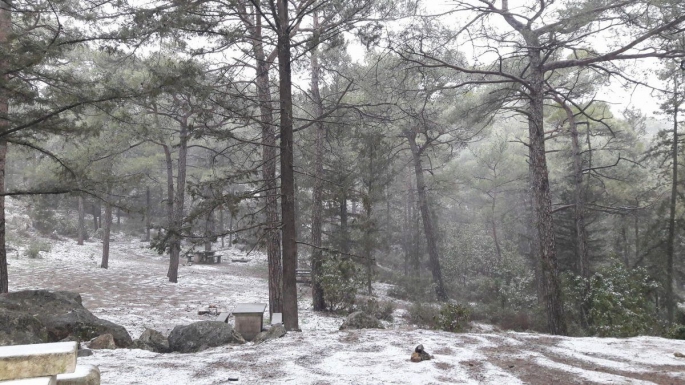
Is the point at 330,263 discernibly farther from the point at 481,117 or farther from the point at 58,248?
the point at 58,248

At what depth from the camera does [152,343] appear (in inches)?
261

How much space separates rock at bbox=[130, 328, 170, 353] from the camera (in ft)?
20.9

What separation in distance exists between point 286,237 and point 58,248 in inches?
860

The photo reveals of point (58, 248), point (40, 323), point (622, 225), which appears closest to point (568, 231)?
point (622, 225)

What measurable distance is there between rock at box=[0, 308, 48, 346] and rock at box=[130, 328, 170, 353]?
47.7 inches

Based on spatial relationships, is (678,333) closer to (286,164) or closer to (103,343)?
(286,164)

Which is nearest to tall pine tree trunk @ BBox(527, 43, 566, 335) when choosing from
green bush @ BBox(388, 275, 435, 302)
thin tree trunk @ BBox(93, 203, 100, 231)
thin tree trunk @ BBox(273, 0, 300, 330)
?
thin tree trunk @ BBox(273, 0, 300, 330)

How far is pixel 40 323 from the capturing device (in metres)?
5.82

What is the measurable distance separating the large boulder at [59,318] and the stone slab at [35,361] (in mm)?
4298

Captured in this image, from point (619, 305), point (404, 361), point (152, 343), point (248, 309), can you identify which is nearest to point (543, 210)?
point (619, 305)

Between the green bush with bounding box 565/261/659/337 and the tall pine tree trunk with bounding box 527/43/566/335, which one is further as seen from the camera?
the tall pine tree trunk with bounding box 527/43/566/335

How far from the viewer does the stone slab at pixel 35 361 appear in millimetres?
2375

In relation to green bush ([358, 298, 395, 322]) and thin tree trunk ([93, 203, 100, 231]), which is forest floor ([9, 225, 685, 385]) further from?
thin tree trunk ([93, 203, 100, 231])

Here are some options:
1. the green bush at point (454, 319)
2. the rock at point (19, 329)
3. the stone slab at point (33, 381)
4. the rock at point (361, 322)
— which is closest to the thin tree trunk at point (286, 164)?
the rock at point (361, 322)
